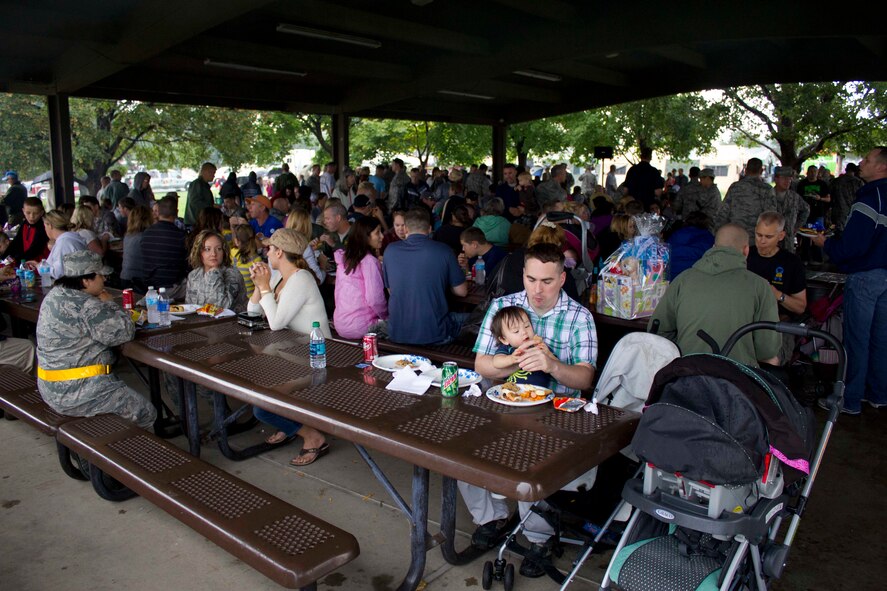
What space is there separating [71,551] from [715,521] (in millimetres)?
2950

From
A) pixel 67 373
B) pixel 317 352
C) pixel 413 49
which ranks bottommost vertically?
pixel 67 373

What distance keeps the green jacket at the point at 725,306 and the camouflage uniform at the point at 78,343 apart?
3139mm

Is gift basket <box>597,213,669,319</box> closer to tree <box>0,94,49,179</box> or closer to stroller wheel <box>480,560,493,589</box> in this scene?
stroller wheel <box>480,560,493,589</box>

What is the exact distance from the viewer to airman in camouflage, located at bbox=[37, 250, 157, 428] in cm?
383

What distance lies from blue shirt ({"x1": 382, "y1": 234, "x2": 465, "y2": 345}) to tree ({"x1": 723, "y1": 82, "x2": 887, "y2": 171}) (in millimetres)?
13110

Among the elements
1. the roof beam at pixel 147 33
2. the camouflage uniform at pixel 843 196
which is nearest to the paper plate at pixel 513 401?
the roof beam at pixel 147 33

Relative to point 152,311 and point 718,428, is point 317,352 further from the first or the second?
point 718,428

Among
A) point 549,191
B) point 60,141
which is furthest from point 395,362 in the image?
point 60,141

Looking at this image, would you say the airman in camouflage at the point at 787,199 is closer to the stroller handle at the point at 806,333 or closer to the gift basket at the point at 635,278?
the gift basket at the point at 635,278

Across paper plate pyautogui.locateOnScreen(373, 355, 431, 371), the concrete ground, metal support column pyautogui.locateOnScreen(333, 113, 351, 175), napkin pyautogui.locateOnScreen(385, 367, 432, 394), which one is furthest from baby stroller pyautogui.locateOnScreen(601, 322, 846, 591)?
metal support column pyautogui.locateOnScreen(333, 113, 351, 175)

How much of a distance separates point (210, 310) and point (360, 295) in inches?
41.6

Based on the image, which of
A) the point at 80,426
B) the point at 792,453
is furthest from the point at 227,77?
the point at 792,453

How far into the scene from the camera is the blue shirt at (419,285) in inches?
185

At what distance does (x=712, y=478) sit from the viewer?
Answer: 218 cm
